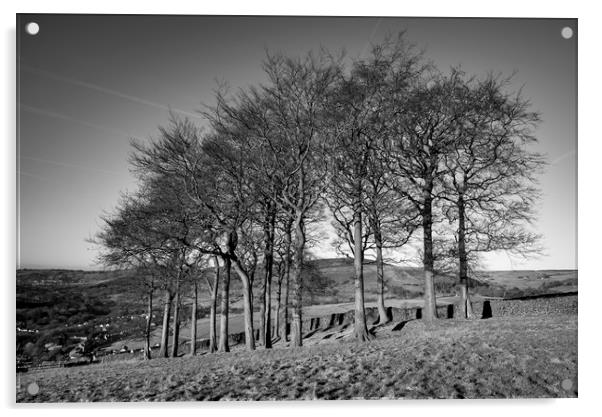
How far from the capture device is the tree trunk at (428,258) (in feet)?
32.6

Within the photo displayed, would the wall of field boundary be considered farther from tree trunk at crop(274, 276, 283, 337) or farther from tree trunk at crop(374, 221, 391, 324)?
tree trunk at crop(274, 276, 283, 337)

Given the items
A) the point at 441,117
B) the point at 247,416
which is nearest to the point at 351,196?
the point at 441,117

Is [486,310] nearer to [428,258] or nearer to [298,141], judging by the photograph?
[428,258]

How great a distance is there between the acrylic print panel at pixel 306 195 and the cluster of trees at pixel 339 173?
1.9 inches

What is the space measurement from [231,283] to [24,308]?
18.0 ft

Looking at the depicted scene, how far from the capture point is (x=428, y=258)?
9.91 m

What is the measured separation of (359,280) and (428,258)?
1.90 m

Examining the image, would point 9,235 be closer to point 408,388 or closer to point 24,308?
point 24,308

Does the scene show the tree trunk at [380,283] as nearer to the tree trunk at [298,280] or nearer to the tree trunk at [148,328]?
the tree trunk at [298,280]

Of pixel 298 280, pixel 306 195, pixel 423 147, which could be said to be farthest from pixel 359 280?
pixel 423 147
